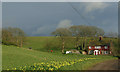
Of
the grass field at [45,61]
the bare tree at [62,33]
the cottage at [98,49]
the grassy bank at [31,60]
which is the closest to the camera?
the grass field at [45,61]

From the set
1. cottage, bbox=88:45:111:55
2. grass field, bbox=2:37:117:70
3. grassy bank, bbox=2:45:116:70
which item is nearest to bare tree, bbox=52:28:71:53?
cottage, bbox=88:45:111:55

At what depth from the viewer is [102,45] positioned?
57250 millimetres

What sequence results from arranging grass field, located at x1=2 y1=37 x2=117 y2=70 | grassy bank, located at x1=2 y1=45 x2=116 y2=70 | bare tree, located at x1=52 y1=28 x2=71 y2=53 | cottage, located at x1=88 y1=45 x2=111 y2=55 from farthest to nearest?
bare tree, located at x1=52 y1=28 x2=71 y2=53, cottage, located at x1=88 y1=45 x2=111 y2=55, grassy bank, located at x1=2 y1=45 x2=116 y2=70, grass field, located at x1=2 y1=37 x2=117 y2=70

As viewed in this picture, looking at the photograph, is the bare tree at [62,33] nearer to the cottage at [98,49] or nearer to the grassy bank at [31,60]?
the cottage at [98,49]

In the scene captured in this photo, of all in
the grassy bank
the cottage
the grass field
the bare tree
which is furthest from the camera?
the bare tree

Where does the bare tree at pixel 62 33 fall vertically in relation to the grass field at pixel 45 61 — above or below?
above

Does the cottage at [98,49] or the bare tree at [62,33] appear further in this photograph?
the bare tree at [62,33]

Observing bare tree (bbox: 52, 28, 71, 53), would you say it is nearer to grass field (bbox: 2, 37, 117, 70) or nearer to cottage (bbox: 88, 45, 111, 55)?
cottage (bbox: 88, 45, 111, 55)

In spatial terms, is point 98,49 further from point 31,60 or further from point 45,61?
point 31,60

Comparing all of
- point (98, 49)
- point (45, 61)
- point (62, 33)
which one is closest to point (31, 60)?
point (45, 61)

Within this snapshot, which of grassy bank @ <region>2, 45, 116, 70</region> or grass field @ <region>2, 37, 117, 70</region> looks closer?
grass field @ <region>2, 37, 117, 70</region>

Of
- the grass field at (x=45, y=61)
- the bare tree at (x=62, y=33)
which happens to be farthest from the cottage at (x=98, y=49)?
the grass field at (x=45, y=61)

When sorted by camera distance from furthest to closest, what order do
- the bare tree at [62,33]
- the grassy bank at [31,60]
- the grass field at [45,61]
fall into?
the bare tree at [62,33], the grassy bank at [31,60], the grass field at [45,61]

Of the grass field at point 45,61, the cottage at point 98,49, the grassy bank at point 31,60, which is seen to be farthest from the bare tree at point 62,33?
the grassy bank at point 31,60
